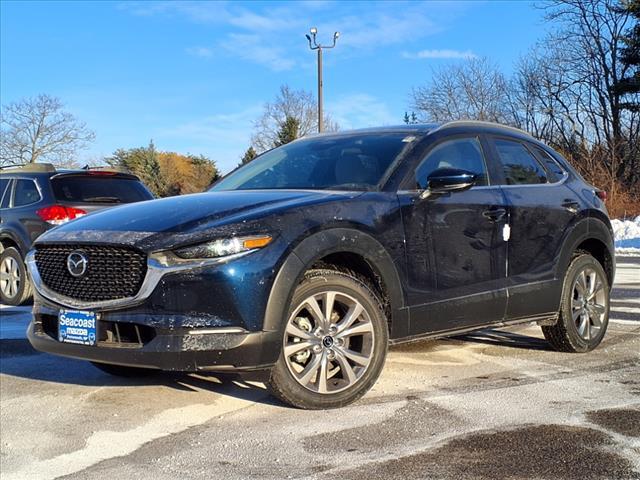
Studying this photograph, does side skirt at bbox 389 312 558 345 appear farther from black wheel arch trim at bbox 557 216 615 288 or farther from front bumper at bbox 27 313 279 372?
front bumper at bbox 27 313 279 372

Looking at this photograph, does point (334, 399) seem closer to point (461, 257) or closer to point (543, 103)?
point (461, 257)

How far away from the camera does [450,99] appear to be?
4094 cm

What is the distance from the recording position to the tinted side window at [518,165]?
5.20 meters

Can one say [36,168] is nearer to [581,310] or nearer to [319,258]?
[319,258]

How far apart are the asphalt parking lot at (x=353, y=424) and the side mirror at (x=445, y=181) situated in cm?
127

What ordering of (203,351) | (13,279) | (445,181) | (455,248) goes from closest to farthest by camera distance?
(203,351)
(445,181)
(455,248)
(13,279)

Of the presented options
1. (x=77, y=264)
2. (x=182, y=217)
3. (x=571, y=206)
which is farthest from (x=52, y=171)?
(x=571, y=206)

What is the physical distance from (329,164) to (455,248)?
1046mm

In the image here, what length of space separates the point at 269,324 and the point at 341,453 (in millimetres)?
764

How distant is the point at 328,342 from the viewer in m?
3.96

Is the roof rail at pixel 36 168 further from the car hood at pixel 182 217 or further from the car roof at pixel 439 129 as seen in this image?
the car hood at pixel 182 217

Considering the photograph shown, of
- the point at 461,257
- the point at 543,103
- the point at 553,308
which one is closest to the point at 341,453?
the point at 461,257

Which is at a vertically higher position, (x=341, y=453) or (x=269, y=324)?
(x=269, y=324)

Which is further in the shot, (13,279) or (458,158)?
(13,279)
